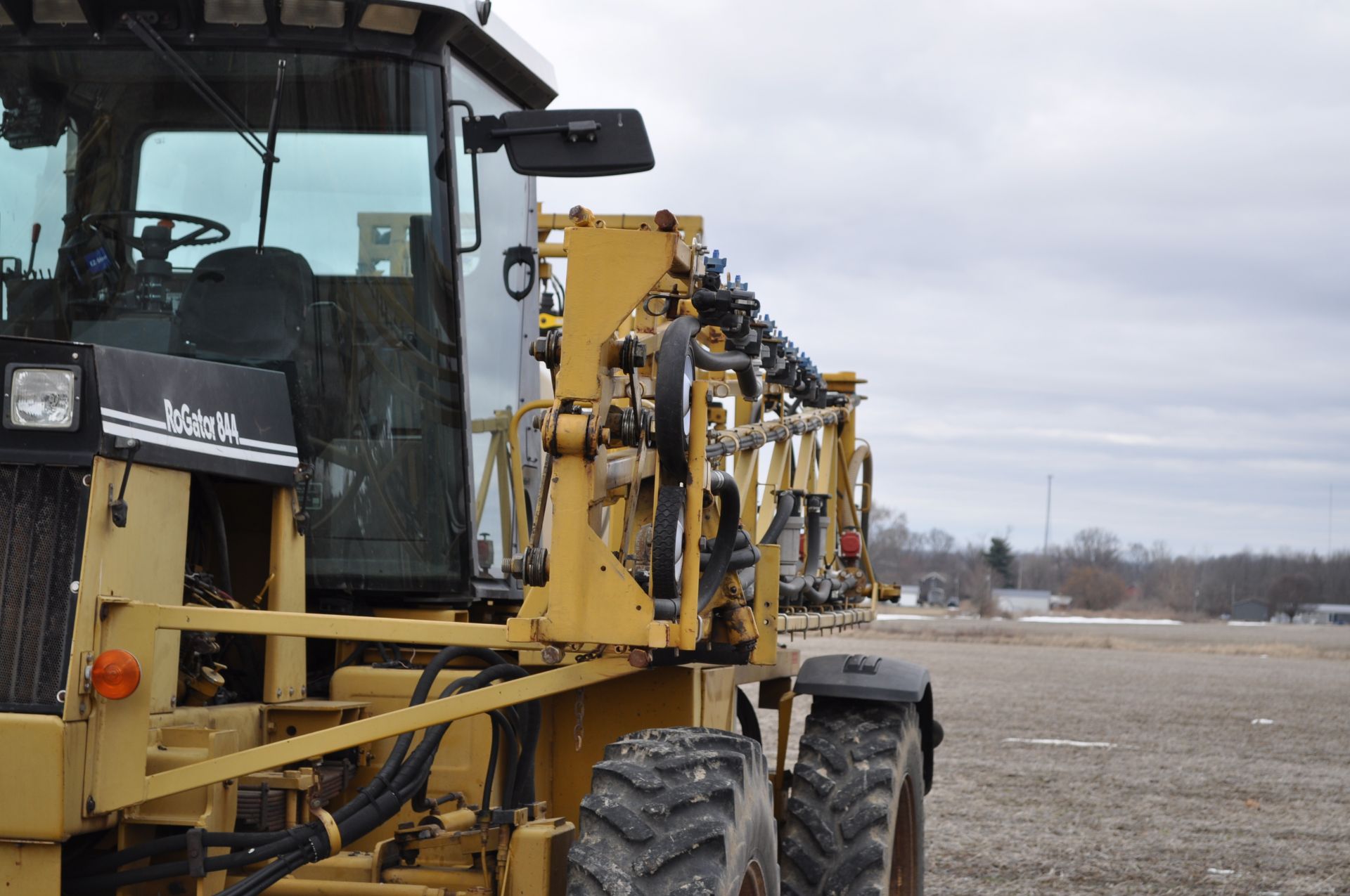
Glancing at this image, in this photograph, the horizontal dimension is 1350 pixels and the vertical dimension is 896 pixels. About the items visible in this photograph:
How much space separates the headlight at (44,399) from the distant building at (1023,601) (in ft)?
286

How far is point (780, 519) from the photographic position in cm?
627

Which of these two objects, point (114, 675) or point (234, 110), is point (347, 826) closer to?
point (114, 675)

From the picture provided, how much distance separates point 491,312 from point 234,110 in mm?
1074

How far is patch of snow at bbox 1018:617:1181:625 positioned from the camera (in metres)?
81.7

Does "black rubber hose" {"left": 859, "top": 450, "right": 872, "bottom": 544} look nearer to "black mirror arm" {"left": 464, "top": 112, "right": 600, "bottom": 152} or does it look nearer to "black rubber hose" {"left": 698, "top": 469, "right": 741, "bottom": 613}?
"black mirror arm" {"left": 464, "top": 112, "right": 600, "bottom": 152}

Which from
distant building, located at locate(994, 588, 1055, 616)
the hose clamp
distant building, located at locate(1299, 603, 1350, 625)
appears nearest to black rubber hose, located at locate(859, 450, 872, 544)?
the hose clamp

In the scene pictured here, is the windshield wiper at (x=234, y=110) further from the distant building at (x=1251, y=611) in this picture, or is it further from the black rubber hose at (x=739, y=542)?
the distant building at (x=1251, y=611)

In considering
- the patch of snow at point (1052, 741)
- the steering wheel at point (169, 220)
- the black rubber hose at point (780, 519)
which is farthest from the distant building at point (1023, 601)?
the steering wheel at point (169, 220)

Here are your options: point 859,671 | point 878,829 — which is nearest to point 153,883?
point 878,829

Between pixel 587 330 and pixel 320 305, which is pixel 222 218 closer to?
pixel 320 305

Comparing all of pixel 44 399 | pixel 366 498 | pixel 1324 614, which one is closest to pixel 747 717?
pixel 366 498

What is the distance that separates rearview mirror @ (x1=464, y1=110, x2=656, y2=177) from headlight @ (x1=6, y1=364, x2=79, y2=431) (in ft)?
4.46

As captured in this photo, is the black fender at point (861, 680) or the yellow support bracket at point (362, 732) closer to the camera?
the yellow support bracket at point (362, 732)

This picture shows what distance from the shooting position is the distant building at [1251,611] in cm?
10956
